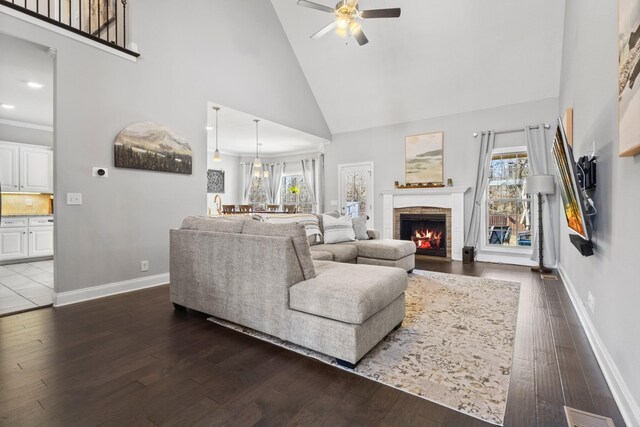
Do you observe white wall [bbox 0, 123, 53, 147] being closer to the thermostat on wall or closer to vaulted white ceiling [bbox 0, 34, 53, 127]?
vaulted white ceiling [bbox 0, 34, 53, 127]

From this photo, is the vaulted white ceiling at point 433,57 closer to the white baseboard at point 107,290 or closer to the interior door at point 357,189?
the interior door at point 357,189

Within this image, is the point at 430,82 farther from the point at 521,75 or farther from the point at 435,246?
the point at 435,246

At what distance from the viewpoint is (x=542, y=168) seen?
514 cm

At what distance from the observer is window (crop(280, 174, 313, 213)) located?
929cm

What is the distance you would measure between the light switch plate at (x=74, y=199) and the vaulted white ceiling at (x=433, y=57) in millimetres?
4751

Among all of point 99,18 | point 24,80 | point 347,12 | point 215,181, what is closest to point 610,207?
point 347,12

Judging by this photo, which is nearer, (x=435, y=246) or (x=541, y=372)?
(x=541, y=372)

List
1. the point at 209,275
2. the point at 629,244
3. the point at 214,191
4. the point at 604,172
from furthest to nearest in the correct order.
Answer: the point at 214,191
the point at 209,275
the point at 604,172
the point at 629,244

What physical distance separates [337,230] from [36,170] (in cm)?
622

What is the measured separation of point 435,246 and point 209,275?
4878 millimetres

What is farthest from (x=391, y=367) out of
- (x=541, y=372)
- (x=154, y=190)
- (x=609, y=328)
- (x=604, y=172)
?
(x=154, y=190)

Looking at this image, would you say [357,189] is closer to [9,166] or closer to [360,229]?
[360,229]

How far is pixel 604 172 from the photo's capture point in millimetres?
2006

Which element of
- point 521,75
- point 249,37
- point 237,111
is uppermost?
point 249,37
